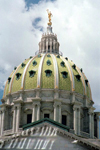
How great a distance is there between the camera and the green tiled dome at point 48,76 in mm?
90625

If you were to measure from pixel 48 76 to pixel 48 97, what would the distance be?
5.22m

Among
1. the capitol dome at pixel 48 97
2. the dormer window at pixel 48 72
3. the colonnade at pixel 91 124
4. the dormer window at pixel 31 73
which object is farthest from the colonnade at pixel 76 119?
the dormer window at pixel 31 73

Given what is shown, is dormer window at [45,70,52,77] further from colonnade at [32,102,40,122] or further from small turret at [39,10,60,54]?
small turret at [39,10,60,54]

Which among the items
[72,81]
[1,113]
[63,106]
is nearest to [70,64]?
[72,81]

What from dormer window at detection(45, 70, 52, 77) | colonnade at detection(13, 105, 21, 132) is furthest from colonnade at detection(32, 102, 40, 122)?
dormer window at detection(45, 70, 52, 77)

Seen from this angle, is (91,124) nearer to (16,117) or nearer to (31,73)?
(16,117)

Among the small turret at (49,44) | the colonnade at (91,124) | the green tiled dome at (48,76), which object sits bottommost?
the colonnade at (91,124)

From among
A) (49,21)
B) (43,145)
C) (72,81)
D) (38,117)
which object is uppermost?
(49,21)

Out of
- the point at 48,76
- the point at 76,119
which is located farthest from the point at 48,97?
the point at 76,119

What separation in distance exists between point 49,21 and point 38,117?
34.2 m

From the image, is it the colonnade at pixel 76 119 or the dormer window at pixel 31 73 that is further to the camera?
the dormer window at pixel 31 73

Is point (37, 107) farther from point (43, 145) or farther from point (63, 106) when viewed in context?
point (43, 145)

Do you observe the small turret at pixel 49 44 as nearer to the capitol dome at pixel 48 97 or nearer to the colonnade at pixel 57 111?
the capitol dome at pixel 48 97

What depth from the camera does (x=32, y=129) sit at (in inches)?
2418
